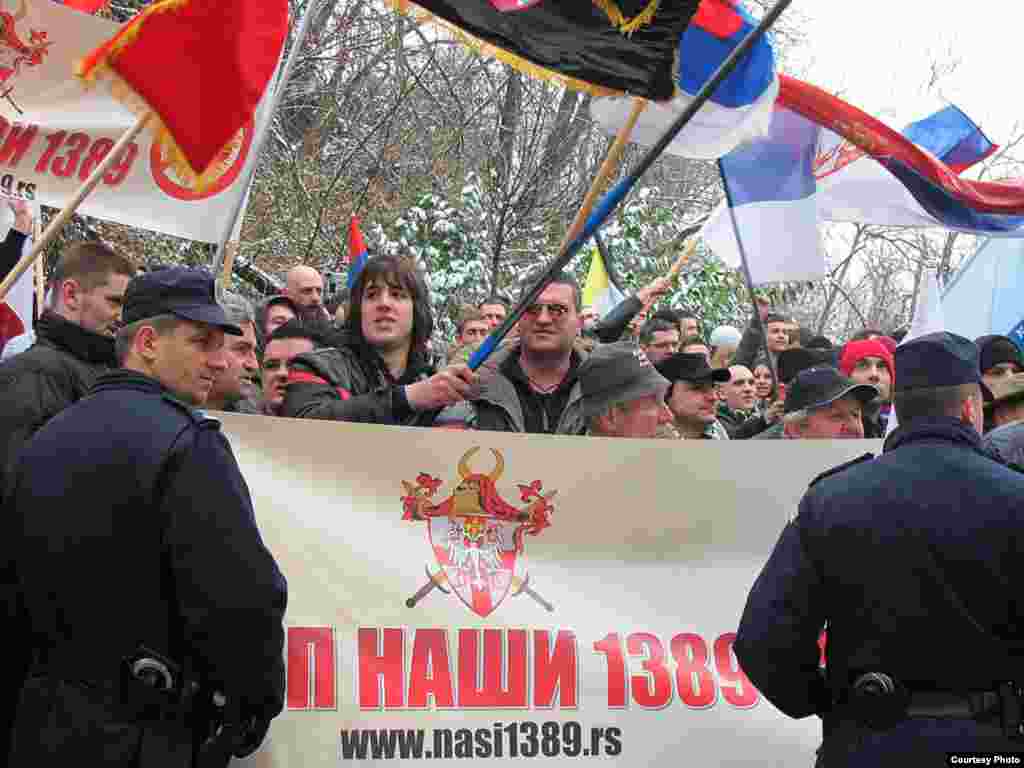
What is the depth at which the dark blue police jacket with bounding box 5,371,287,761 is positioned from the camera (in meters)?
3.51

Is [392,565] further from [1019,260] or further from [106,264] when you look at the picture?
[1019,260]

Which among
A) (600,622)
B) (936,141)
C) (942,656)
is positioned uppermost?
(936,141)

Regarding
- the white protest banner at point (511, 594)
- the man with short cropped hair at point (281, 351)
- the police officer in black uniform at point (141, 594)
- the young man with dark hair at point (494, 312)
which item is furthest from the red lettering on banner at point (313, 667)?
the young man with dark hair at point (494, 312)

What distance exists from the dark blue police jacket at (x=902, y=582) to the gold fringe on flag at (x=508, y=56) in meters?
1.64

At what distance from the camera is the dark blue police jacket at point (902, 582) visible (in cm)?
364

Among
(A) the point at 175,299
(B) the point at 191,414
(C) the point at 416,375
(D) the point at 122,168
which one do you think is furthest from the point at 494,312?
(B) the point at 191,414

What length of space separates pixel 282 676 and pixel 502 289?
11857mm

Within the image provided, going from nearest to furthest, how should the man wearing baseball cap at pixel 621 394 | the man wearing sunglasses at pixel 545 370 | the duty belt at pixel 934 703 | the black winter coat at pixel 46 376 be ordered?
the duty belt at pixel 934 703, the black winter coat at pixel 46 376, the man wearing baseball cap at pixel 621 394, the man wearing sunglasses at pixel 545 370

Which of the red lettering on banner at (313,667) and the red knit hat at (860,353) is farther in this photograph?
the red knit hat at (860,353)

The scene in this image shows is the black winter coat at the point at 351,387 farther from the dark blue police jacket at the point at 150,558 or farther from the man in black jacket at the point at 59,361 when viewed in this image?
the dark blue police jacket at the point at 150,558

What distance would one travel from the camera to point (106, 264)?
4867mm

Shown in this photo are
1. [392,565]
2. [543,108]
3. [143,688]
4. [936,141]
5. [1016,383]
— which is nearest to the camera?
[143,688]

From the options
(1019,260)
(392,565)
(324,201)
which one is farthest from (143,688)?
(324,201)

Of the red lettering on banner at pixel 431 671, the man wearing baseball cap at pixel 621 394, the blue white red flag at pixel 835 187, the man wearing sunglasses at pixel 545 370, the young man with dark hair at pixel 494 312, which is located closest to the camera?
the red lettering on banner at pixel 431 671
